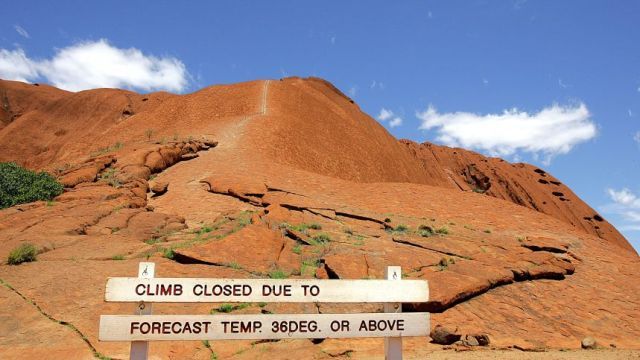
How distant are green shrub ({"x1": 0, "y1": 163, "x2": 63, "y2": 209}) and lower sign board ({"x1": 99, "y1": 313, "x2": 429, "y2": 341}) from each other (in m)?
18.1

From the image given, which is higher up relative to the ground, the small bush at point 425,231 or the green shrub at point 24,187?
the green shrub at point 24,187

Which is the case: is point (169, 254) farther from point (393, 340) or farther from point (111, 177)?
point (111, 177)

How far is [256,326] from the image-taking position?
573 centimetres

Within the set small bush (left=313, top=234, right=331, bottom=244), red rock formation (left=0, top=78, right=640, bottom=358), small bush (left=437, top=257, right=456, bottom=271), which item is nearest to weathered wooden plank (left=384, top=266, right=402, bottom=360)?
red rock formation (left=0, top=78, right=640, bottom=358)

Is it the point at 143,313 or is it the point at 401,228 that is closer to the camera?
the point at 143,313

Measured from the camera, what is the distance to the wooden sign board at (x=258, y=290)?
5.54 meters

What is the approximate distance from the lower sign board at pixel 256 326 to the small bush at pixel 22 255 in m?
8.78

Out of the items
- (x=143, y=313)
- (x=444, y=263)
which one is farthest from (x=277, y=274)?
(x=143, y=313)

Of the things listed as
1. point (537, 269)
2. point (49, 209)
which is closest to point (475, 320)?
point (537, 269)

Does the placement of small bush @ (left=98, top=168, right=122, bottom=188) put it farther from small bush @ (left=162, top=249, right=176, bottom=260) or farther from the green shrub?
small bush @ (left=162, top=249, right=176, bottom=260)

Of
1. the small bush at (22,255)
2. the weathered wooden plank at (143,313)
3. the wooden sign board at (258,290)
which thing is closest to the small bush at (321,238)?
the small bush at (22,255)

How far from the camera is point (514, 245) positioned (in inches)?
681

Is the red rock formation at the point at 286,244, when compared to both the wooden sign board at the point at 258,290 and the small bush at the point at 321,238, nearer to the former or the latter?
the small bush at the point at 321,238

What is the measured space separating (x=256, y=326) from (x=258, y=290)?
1.40ft
